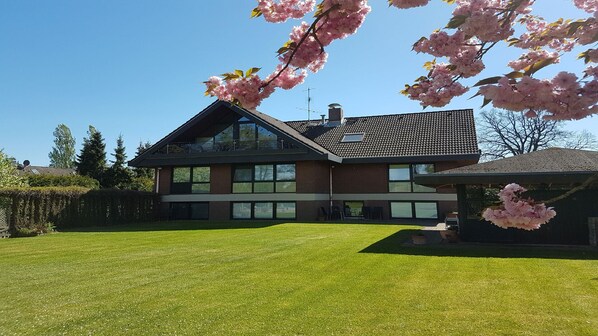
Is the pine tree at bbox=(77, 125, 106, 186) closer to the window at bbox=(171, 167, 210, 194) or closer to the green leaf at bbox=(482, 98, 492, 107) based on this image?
the window at bbox=(171, 167, 210, 194)

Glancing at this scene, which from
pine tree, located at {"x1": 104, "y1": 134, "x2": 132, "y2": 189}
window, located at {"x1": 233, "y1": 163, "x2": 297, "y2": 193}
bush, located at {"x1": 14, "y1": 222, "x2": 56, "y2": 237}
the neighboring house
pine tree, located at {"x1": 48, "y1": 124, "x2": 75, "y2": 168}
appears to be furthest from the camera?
pine tree, located at {"x1": 48, "y1": 124, "x2": 75, "y2": 168}

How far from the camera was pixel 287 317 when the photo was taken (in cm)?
457

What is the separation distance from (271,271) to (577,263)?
258 inches

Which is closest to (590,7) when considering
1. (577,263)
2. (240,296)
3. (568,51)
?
(568,51)

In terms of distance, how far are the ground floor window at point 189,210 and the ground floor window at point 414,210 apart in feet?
37.1

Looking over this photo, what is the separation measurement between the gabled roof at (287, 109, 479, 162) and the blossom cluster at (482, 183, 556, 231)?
61.1 ft

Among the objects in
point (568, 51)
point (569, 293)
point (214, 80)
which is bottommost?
point (569, 293)

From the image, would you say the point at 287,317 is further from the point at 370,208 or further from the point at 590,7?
the point at 370,208

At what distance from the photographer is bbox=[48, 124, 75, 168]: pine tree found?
68.9 m

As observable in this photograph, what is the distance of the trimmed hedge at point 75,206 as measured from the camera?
599 inches

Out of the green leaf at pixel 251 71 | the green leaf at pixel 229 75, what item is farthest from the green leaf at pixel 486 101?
the green leaf at pixel 229 75

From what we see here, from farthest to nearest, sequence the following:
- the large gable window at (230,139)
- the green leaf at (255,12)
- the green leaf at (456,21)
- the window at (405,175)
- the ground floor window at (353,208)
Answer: the ground floor window at (353,208), the large gable window at (230,139), the window at (405,175), the green leaf at (255,12), the green leaf at (456,21)

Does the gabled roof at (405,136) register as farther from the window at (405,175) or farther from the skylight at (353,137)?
the window at (405,175)

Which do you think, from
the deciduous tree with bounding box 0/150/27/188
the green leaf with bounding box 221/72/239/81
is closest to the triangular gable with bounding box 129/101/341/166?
the deciduous tree with bounding box 0/150/27/188
